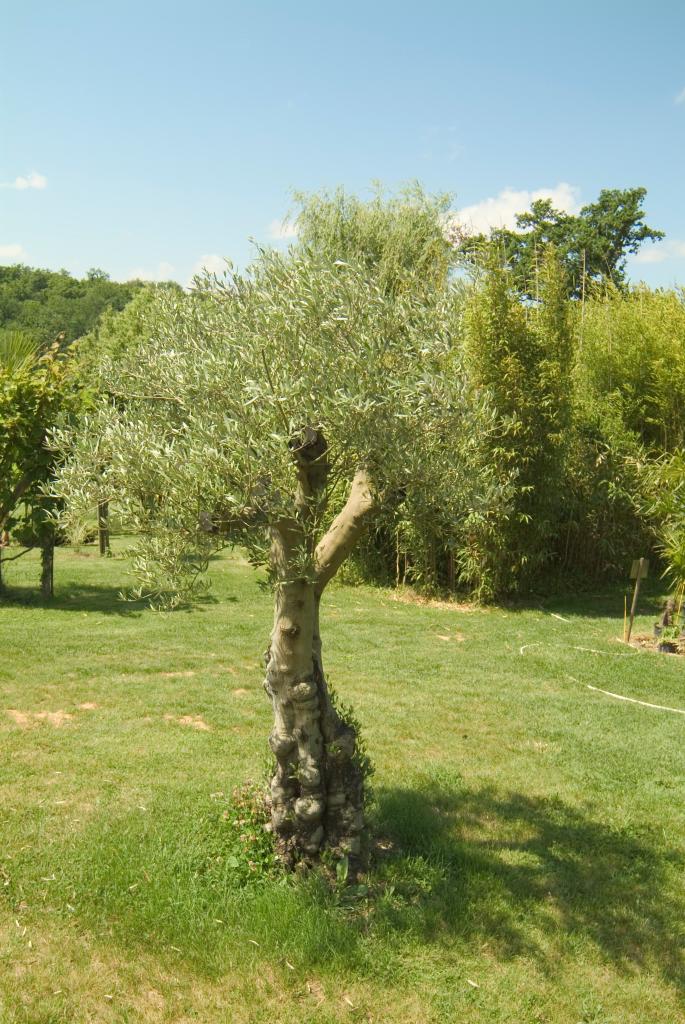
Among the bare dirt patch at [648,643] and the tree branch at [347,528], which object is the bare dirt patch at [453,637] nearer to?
the bare dirt patch at [648,643]

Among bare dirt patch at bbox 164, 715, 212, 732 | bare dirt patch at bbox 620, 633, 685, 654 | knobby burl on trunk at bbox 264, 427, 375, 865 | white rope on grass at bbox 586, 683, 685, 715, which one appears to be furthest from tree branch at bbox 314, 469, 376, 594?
bare dirt patch at bbox 620, 633, 685, 654

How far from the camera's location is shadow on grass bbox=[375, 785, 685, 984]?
3.68m

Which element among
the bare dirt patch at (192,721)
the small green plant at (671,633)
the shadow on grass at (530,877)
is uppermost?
the small green plant at (671,633)

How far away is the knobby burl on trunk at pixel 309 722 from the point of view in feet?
12.0

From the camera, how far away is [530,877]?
4184 millimetres

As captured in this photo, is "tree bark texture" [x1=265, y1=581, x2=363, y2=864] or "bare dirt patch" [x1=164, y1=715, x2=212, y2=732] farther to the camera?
"bare dirt patch" [x1=164, y1=715, x2=212, y2=732]

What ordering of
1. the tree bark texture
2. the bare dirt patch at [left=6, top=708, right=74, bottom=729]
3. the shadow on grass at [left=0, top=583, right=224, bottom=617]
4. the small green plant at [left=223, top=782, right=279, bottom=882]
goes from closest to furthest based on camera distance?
1. the tree bark texture
2. the small green plant at [left=223, top=782, right=279, bottom=882]
3. the bare dirt patch at [left=6, top=708, right=74, bottom=729]
4. the shadow on grass at [left=0, top=583, right=224, bottom=617]

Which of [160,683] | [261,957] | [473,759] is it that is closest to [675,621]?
[473,759]

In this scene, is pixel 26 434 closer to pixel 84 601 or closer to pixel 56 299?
pixel 84 601

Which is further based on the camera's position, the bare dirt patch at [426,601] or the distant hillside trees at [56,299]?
the distant hillside trees at [56,299]

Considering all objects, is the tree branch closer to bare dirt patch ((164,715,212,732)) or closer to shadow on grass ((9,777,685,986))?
shadow on grass ((9,777,685,986))

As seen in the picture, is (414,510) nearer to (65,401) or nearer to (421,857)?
(421,857)

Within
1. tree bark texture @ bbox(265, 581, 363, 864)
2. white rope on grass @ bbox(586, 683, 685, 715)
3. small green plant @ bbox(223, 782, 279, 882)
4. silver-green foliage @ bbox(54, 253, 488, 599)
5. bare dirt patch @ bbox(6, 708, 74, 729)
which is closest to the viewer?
silver-green foliage @ bbox(54, 253, 488, 599)

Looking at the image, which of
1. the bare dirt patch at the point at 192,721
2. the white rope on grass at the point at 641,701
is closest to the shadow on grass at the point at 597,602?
the white rope on grass at the point at 641,701
